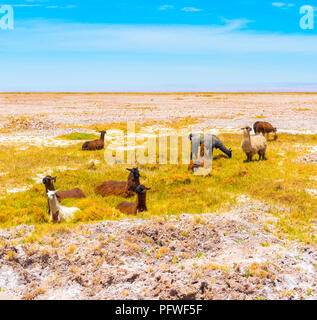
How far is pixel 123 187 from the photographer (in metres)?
12.0

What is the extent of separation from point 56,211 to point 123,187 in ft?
10.8

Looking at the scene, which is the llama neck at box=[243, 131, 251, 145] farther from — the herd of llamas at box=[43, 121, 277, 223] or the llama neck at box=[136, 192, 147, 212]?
the llama neck at box=[136, 192, 147, 212]

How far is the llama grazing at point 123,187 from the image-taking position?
38.6ft

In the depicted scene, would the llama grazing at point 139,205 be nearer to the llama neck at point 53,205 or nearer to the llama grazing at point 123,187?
the llama grazing at point 123,187

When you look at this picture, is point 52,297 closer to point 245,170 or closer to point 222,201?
point 222,201

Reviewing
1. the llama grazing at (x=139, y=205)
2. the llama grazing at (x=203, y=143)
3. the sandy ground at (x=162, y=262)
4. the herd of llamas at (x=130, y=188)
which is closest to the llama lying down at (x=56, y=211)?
the herd of llamas at (x=130, y=188)

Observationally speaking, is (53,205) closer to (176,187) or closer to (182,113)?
(176,187)

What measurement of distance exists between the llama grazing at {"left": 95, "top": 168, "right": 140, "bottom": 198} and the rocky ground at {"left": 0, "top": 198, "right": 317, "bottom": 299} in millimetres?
3097

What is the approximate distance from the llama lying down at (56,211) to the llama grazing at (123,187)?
8.19 feet

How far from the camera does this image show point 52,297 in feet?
19.9

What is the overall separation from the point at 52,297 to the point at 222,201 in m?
6.87

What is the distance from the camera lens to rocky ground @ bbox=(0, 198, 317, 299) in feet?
20.1

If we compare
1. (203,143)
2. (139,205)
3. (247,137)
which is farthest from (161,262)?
(203,143)
